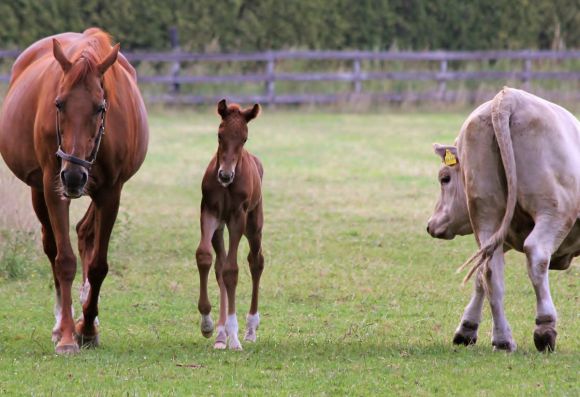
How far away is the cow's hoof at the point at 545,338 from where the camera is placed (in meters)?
7.70

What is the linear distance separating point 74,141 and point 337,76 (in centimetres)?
2405

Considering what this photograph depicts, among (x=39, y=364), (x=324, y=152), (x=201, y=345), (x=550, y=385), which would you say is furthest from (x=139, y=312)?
(x=324, y=152)

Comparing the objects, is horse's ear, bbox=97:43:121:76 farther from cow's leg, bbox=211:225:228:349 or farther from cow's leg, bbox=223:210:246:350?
cow's leg, bbox=211:225:228:349

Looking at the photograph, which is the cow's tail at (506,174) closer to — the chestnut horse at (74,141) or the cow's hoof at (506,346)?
the cow's hoof at (506,346)

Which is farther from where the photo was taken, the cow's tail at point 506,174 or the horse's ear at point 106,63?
the horse's ear at point 106,63

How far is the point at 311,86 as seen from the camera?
1264 inches

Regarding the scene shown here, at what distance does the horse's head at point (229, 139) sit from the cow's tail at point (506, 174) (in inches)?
62.6

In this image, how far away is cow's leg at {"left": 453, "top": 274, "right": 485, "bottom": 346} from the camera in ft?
27.7

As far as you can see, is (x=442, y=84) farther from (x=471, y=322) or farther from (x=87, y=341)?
(x=87, y=341)

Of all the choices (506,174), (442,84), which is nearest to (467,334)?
(506,174)

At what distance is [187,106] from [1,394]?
24.7m

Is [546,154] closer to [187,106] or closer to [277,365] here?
[277,365]

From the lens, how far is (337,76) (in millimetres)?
31359

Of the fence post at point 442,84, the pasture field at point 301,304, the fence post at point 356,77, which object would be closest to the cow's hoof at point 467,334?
the pasture field at point 301,304
